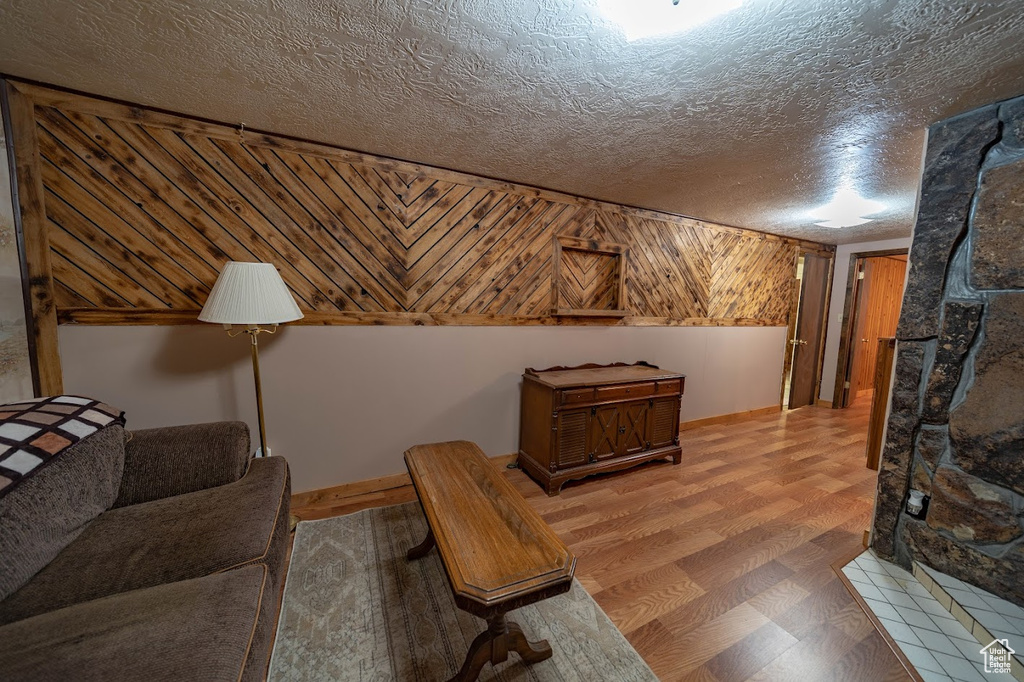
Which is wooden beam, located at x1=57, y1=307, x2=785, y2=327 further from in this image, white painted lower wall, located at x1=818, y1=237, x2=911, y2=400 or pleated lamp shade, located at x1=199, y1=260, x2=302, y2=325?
white painted lower wall, located at x1=818, y1=237, x2=911, y2=400

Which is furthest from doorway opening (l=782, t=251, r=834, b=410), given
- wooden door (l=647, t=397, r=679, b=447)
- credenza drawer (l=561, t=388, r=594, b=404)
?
credenza drawer (l=561, t=388, r=594, b=404)

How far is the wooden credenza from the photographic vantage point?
2.68 metres

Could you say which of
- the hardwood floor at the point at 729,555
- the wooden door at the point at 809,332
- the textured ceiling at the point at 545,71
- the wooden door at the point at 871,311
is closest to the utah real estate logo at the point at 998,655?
the hardwood floor at the point at 729,555

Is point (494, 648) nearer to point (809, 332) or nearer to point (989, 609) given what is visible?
point (989, 609)

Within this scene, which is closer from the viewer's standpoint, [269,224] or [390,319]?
[269,224]

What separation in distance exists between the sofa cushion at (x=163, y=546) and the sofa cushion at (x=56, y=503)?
45 millimetres

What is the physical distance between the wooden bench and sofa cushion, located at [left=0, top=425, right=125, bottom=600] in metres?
1.15

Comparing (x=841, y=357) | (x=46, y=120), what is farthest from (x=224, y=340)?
(x=841, y=357)

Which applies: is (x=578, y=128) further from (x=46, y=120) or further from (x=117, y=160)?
(x=46, y=120)

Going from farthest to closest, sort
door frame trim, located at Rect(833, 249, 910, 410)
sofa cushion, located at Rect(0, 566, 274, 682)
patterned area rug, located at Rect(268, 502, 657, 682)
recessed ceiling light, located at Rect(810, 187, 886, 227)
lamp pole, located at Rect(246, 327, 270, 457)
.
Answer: door frame trim, located at Rect(833, 249, 910, 410) < recessed ceiling light, located at Rect(810, 187, 886, 227) < lamp pole, located at Rect(246, 327, 270, 457) < patterned area rug, located at Rect(268, 502, 657, 682) < sofa cushion, located at Rect(0, 566, 274, 682)

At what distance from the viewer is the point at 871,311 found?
5.22 meters

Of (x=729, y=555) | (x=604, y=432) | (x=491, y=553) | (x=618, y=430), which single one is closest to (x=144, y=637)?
(x=491, y=553)

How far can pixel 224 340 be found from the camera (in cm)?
216

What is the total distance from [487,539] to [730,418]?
4111mm
